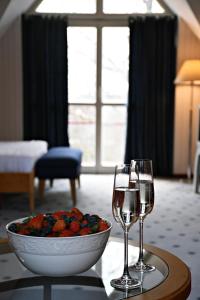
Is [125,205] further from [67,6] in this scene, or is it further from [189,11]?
[67,6]

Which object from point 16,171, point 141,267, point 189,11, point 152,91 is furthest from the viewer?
point 152,91

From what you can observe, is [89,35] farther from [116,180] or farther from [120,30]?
[116,180]

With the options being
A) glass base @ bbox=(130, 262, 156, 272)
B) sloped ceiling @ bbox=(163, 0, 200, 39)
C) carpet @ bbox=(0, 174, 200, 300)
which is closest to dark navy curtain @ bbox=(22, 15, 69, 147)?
carpet @ bbox=(0, 174, 200, 300)

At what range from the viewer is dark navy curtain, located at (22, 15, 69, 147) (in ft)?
20.0

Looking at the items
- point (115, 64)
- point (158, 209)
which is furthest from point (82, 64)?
point (158, 209)

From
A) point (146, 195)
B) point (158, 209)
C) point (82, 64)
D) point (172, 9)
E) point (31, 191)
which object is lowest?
point (158, 209)

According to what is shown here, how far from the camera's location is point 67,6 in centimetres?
623

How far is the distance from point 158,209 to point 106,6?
3083 millimetres

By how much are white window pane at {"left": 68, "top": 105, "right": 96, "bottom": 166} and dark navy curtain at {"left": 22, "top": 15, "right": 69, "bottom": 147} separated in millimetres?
192

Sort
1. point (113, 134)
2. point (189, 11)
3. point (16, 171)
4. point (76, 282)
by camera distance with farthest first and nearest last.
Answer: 1. point (113, 134)
2. point (189, 11)
3. point (16, 171)
4. point (76, 282)

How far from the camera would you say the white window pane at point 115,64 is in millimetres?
6238

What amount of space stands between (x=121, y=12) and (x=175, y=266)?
17.1 feet

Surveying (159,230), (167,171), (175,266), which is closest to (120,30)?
(167,171)

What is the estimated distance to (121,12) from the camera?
20.4 ft
